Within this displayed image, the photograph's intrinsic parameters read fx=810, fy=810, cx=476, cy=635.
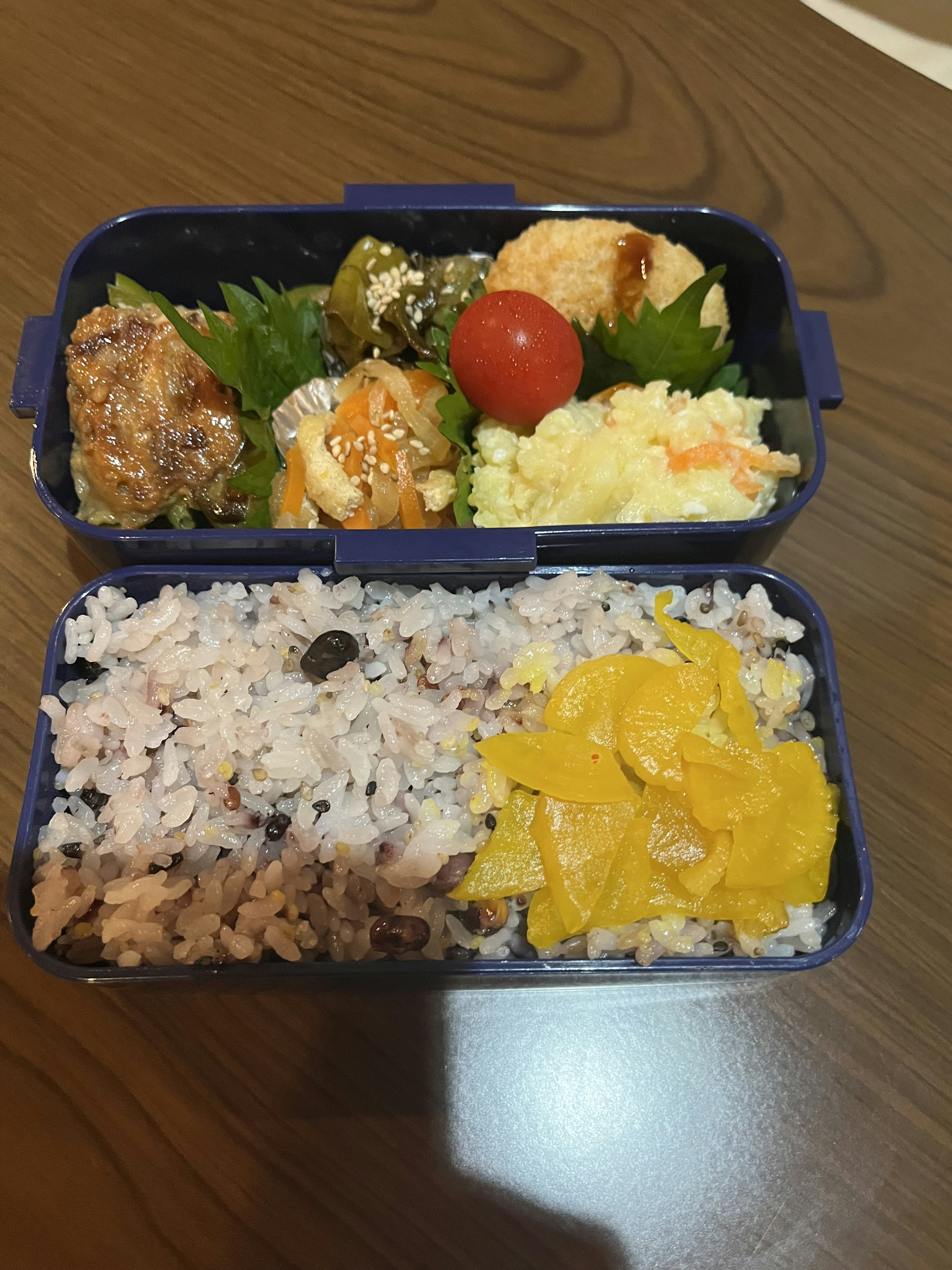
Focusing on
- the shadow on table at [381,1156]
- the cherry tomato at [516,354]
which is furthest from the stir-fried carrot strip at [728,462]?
the shadow on table at [381,1156]

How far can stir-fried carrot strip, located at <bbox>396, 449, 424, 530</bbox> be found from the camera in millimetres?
1728

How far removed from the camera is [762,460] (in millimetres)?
1666

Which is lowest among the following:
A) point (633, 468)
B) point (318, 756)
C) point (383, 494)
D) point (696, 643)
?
point (318, 756)

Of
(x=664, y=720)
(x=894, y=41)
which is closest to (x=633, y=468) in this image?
(x=664, y=720)

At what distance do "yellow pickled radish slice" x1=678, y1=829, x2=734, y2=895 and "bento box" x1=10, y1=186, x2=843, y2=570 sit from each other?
57 cm

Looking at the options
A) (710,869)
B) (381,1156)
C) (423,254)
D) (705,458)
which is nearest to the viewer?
(710,869)

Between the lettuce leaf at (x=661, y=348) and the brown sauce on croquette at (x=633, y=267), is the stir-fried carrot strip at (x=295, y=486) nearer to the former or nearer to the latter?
the lettuce leaf at (x=661, y=348)

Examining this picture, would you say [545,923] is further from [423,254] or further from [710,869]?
[423,254]

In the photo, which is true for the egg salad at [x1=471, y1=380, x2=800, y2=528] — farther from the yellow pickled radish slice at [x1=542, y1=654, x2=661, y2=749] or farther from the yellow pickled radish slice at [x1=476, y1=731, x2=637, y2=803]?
the yellow pickled radish slice at [x1=476, y1=731, x2=637, y2=803]

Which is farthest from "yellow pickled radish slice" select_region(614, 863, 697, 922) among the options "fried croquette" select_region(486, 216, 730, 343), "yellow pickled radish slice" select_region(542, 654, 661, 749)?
"fried croquette" select_region(486, 216, 730, 343)

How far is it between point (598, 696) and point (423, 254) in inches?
46.9

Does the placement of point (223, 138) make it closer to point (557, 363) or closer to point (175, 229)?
point (175, 229)

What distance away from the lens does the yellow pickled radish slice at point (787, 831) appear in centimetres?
133

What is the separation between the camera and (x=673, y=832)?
1379 millimetres
